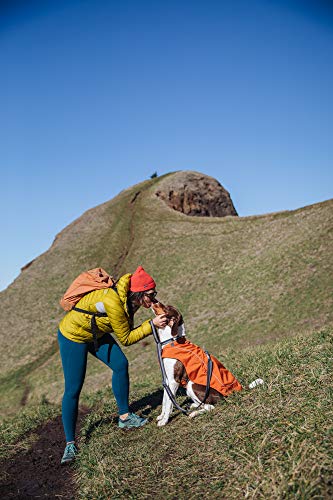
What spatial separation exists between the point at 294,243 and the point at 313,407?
72.3 ft

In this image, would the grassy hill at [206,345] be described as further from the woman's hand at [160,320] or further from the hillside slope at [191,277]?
the woman's hand at [160,320]

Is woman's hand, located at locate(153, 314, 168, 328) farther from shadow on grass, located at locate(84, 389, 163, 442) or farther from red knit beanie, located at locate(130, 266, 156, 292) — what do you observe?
shadow on grass, located at locate(84, 389, 163, 442)

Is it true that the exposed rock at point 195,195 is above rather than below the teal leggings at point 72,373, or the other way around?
above

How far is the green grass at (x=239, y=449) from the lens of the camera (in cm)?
388

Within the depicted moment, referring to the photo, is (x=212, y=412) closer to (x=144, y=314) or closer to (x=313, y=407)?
(x=313, y=407)

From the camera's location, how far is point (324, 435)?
422cm

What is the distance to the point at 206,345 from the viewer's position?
2019 centimetres

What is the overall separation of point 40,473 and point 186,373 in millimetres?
2613

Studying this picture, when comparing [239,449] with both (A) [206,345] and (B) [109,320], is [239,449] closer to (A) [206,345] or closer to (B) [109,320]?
(B) [109,320]

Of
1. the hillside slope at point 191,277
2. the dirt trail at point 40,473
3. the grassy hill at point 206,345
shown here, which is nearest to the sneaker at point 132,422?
the grassy hill at point 206,345

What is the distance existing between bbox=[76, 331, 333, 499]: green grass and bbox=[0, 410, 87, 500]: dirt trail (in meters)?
0.28

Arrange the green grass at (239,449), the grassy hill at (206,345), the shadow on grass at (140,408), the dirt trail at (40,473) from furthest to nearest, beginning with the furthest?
the shadow on grass at (140,408), the dirt trail at (40,473), the grassy hill at (206,345), the green grass at (239,449)

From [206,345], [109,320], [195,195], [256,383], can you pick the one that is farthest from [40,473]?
[195,195]

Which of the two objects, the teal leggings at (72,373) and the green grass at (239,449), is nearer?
the green grass at (239,449)
